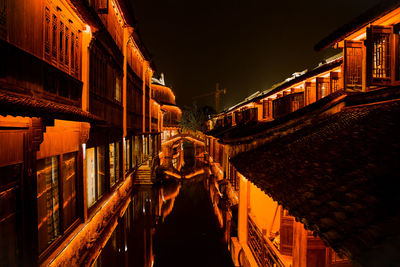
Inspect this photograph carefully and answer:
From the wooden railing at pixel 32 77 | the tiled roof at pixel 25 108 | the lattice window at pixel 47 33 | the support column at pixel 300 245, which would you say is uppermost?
the lattice window at pixel 47 33

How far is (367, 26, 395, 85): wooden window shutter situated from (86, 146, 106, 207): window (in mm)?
11228

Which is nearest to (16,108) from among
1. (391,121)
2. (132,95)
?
(391,121)

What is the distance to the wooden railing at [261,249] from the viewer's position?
254 inches

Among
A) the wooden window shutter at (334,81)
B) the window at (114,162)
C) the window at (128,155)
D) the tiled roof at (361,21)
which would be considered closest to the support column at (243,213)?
the tiled roof at (361,21)

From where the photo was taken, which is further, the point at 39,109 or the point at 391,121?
the point at 391,121

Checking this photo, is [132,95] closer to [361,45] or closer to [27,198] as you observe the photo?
[27,198]

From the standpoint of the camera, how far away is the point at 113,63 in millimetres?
13227

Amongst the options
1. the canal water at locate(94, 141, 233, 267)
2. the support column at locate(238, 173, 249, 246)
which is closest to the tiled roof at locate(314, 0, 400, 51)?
the support column at locate(238, 173, 249, 246)

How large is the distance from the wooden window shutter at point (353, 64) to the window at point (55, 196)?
998 cm

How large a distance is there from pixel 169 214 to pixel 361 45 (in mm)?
14187

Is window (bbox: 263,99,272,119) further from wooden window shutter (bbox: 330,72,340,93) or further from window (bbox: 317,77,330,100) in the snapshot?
wooden window shutter (bbox: 330,72,340,93)

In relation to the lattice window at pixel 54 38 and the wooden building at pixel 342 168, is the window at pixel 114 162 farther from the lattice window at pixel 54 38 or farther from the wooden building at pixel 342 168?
the wooden building at pixel 342 168

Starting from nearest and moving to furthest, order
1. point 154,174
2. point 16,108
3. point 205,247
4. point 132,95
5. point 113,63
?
1. point 16,108
2. point 205,247
3. point 113,63
4. point 132,95
5. point 154,174

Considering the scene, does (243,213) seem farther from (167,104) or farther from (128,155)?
(167,104)
